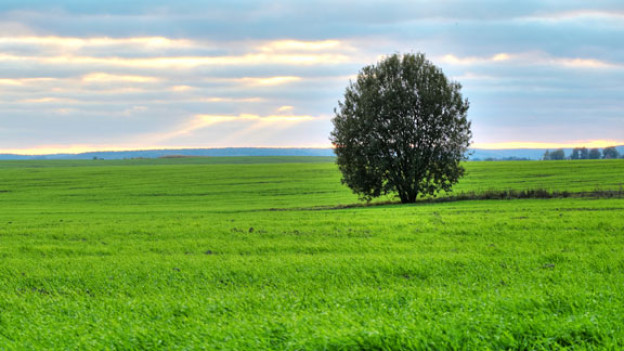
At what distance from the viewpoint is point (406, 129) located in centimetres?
4138

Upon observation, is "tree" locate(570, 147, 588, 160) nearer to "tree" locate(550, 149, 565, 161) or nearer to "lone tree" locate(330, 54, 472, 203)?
"tree" locate(550, 149, 565, 161)

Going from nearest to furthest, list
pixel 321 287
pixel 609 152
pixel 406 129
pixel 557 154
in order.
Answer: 1. pixel 321 287
2. pixel 406 129
3. pixel 609 152
4. pixel 557 154

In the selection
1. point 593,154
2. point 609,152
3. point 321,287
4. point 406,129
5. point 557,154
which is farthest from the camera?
point 557,154

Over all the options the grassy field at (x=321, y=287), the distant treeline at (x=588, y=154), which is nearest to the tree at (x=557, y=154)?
the distant treeline at (x=588, y=154)

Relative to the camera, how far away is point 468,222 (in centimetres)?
1777

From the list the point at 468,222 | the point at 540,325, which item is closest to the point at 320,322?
the point at 540,325

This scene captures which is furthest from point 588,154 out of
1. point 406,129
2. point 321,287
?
point 321,287

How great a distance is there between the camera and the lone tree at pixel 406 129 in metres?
41.4

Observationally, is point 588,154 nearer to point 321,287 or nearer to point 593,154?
point 593,154

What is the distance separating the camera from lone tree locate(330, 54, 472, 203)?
4141 centimetres

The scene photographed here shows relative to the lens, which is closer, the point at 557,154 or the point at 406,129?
the point at 406,129

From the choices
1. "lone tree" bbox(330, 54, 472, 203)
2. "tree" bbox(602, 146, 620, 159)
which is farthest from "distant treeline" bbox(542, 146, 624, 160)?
"lone tree" bbox(330, 54, 472, 203)

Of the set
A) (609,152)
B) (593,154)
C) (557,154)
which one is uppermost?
(609,152)

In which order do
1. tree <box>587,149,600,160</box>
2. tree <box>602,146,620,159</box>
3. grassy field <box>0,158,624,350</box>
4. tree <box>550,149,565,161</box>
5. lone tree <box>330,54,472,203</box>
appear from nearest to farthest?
grassy field <box>0,158,624,350</box> < lone tree <box>330,54,472,203</box> < tree <box>602,146,620,159</box> < tree <box>587,149,600,160</box> < tree <box>550,149,565,161</box>
